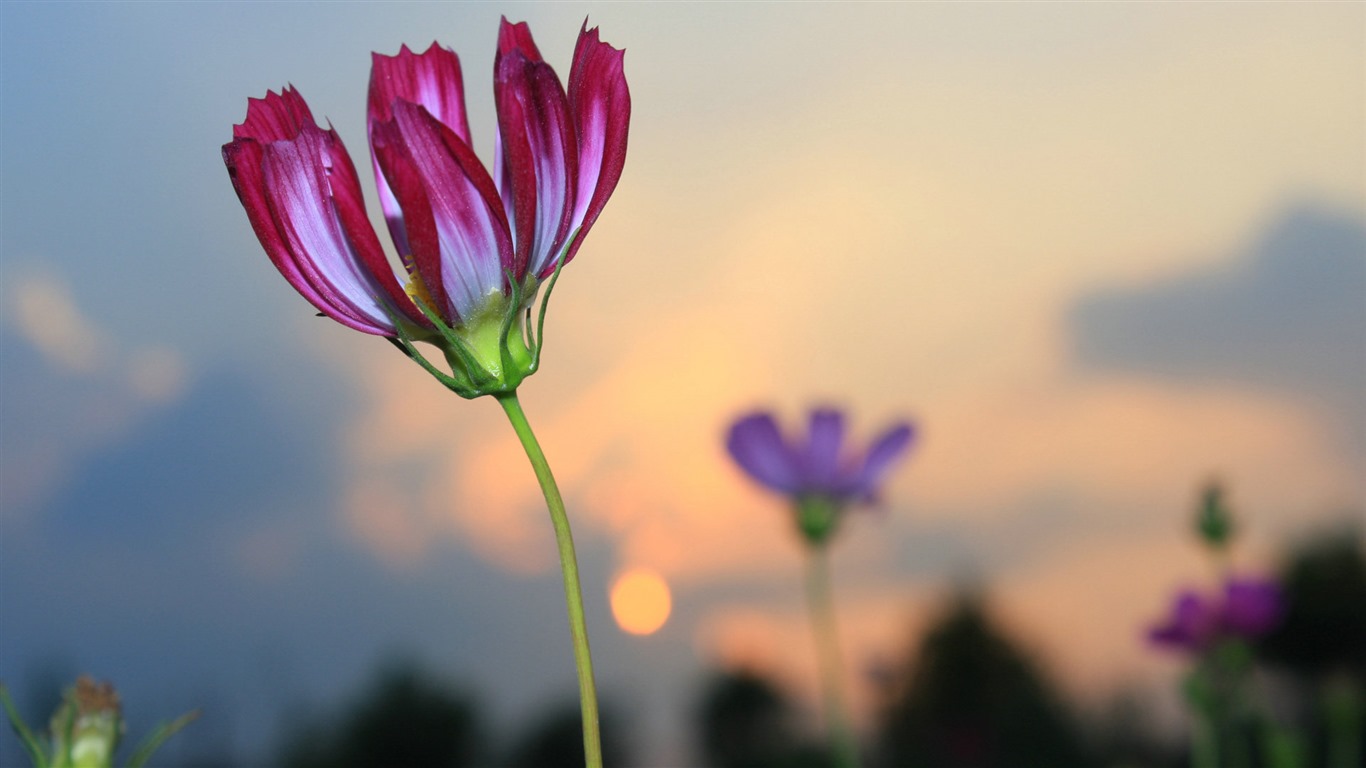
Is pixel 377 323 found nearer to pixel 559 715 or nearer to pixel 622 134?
pixel 622 134

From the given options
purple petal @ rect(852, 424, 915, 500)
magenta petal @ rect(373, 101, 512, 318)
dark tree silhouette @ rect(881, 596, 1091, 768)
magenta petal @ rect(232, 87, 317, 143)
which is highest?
purple petal @ rect(852, 424, 915, 500)

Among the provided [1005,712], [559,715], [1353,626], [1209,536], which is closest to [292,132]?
[1209,536]

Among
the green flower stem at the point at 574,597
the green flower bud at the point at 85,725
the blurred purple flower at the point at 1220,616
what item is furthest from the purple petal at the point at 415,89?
the blurred purple flower at the point at 1220,616

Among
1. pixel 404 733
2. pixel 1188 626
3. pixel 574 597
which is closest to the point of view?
pixel 574 597

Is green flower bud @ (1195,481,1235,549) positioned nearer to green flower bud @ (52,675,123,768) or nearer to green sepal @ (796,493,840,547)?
green sepal @ (796,493,840,547)

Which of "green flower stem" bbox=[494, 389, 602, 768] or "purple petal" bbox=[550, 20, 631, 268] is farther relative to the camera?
"purple petal" bbox=[550, 20, 631, 268]

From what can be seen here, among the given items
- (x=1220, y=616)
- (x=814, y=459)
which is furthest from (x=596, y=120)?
(x=1220, y=616)

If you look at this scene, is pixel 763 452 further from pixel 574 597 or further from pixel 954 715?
pixel 954 715

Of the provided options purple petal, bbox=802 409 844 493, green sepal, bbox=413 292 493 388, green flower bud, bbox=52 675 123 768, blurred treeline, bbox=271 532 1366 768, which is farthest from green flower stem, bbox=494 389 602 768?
blurred treeline, bbox=271 532 1366 768
